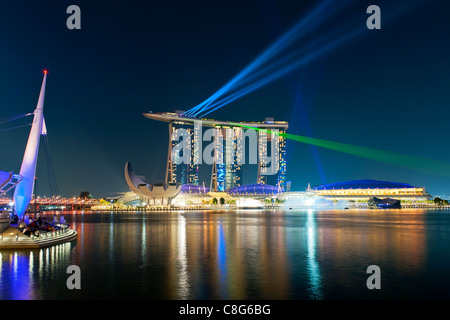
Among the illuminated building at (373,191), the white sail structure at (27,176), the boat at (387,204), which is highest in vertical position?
the white sail structure at (27,176)

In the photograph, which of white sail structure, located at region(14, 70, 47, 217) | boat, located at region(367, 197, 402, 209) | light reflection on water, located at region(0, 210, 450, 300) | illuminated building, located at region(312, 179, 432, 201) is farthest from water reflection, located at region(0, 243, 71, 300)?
illuminated building, located at region(312, 179, 432, 201)

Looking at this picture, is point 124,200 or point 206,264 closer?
point 206,264

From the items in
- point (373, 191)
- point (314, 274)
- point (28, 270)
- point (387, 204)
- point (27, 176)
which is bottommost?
point (387, 204)

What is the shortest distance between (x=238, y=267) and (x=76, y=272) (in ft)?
23.9

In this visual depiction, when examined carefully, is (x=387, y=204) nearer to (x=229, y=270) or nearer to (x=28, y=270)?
(x=229, y=270)

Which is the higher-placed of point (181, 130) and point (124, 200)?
point (181, 130)

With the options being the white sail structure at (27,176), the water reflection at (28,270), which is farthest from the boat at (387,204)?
the water reflection at (28,270)

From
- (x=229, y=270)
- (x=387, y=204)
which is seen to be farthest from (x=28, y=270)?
(x=387, y=204)

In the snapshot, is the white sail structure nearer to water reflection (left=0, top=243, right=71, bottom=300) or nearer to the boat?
water reflection (left=0, top=243, right=71, bottom=300)

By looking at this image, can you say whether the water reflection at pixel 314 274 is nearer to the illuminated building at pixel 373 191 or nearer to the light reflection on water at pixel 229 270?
the light reflection on water at pixel 229 270

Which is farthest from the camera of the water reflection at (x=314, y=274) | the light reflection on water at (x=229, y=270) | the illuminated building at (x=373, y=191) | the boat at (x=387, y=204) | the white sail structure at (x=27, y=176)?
the illuminated building at (x=373, y=191)

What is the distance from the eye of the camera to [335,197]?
169 m
